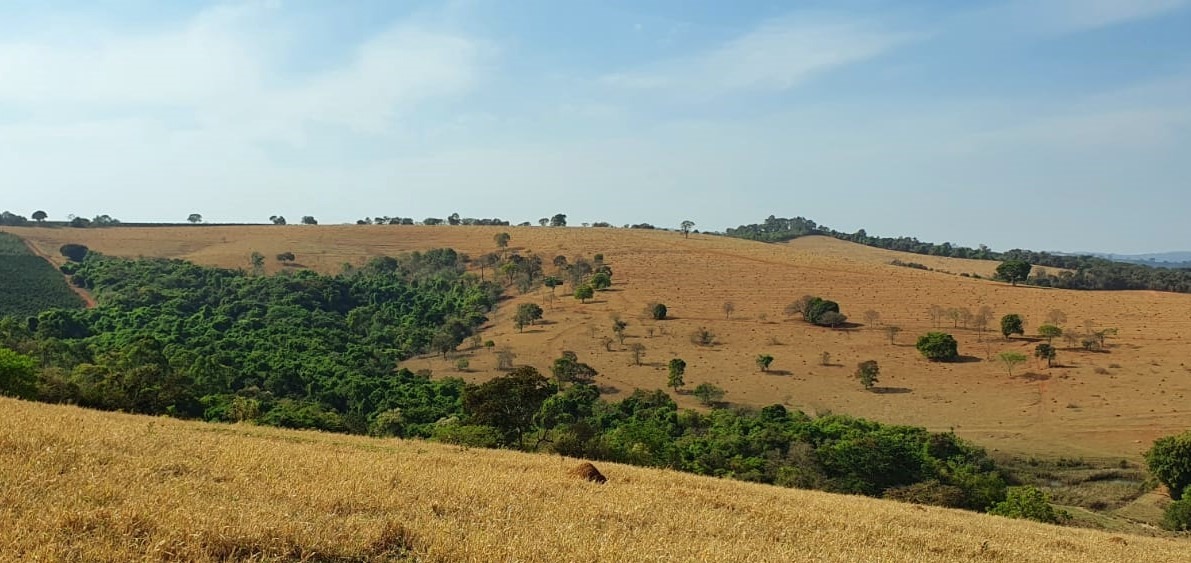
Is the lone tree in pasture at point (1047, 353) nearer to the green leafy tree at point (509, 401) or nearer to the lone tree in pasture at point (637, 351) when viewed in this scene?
the lone tree in pasture at point (637, 351)

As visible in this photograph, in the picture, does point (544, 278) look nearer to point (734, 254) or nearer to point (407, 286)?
point (407, 286)

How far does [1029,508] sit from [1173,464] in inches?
808

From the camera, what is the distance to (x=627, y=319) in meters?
87.4

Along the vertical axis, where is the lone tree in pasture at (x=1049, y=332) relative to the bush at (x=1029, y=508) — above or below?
above

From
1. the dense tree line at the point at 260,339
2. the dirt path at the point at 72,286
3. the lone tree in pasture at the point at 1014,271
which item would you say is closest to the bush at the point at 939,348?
the lone tree in pasture at the point at 1014,271

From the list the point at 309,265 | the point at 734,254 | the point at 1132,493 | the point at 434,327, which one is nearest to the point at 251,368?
the point at 434,327

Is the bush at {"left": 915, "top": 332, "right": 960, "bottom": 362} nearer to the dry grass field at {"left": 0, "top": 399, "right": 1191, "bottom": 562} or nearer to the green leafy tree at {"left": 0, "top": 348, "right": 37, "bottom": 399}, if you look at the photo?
the dry grass field at {"left": 0, "top": 399, "right": 1191, "bottom": 562}

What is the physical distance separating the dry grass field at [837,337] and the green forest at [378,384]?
6586 millimetres

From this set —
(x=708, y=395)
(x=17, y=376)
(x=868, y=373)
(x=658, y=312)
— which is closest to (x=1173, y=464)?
(x=868, y=373)

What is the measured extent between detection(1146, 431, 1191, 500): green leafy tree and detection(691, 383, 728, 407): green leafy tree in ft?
100

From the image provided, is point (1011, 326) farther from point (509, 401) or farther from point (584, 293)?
point (509, 401)

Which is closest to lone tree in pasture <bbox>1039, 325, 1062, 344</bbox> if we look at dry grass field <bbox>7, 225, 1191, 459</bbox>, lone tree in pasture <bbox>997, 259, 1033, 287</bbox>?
dry grass field <bbox>7, 225, 1191, 459</bbox>

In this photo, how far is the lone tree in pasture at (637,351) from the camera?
74.7m

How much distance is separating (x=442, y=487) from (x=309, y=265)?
11871cm
